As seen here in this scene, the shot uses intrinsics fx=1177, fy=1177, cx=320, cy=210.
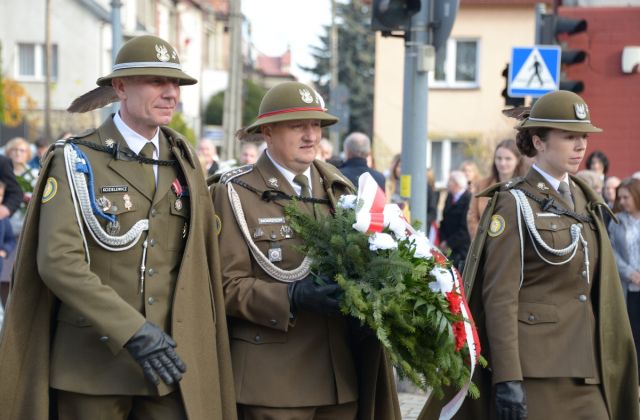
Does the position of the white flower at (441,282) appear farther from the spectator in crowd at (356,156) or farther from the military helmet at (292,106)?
the spectator in crowd at (356,156)

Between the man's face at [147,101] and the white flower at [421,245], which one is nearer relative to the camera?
the man's face at [147,101]

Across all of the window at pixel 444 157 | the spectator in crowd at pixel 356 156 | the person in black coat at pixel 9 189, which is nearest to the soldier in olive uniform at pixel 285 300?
the spectator in crowd at pixel 356 156

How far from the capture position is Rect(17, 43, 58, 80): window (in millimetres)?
48062

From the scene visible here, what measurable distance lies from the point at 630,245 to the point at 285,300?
551cm

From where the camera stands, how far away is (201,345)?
16.7ft

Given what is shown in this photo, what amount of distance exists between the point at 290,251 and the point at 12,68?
44.8 metres

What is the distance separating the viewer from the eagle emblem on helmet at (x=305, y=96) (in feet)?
18.2

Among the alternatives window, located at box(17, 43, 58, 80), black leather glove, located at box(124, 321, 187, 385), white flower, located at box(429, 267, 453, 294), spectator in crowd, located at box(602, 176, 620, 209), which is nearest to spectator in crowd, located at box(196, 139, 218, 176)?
spectator in crowd, located at box(602, 176, 620, 209)

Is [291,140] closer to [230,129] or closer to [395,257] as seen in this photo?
[395,257]

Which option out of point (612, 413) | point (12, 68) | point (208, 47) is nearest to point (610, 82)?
point (612, 413)

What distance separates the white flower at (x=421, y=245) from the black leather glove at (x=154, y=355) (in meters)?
1.18

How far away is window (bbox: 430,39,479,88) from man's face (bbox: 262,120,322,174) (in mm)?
29764

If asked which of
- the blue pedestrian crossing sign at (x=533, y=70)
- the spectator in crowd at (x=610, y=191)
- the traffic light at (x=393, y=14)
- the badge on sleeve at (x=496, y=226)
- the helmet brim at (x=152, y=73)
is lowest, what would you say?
the badge on sleeve at (x=496, y=226)

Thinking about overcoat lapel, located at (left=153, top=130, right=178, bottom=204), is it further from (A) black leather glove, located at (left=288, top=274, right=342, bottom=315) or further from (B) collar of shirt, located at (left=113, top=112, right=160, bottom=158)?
(A) black leather glove, located at (left=288, top=274, right=342, bottom=315)
